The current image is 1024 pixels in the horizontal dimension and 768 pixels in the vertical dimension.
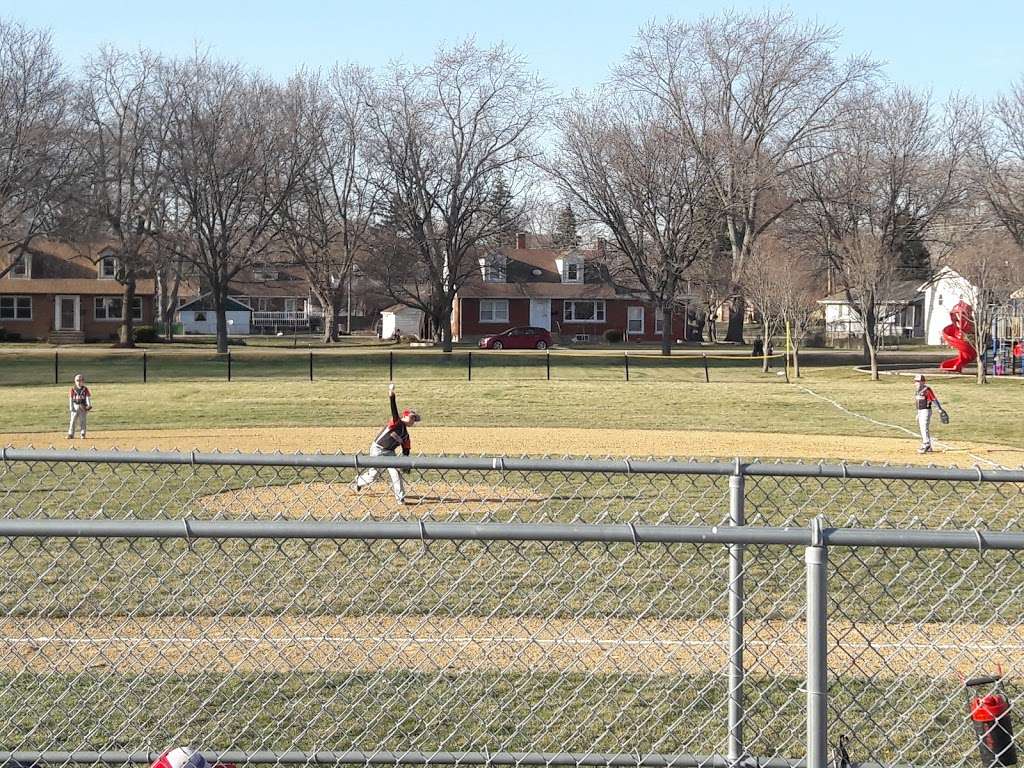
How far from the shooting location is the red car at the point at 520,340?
6688 centimetres

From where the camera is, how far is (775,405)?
34062mm

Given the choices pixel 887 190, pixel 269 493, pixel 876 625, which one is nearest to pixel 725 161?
pixel 887 190

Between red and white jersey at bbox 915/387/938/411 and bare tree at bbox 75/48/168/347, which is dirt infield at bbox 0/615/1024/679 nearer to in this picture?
red and white jersey at bbox 915/387/938/411

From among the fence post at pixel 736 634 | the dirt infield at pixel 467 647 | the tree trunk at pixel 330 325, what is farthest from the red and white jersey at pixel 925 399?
the tree trunk at pixel 330 325

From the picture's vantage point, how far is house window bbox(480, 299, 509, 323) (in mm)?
77250

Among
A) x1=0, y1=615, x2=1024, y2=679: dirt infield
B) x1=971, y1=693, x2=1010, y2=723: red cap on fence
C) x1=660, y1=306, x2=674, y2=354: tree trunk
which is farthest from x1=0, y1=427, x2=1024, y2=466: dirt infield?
x1=660, y1=306, x2=674, y2=354: tree trunk

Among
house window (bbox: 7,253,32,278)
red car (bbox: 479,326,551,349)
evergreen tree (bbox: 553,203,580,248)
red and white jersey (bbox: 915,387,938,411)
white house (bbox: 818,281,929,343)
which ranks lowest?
red and white jersey (bbox: 915,387,938,411)

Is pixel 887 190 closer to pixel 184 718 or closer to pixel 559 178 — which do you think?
pixel 559 178

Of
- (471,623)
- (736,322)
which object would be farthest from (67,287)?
(471,623)

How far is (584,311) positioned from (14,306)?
33.8 metres

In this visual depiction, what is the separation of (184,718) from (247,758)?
1.91m

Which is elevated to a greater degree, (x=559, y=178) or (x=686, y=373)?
(x=559, y=178)

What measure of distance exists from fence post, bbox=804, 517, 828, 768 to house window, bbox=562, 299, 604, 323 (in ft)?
245

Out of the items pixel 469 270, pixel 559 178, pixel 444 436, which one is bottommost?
pixel 444 436
